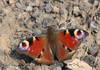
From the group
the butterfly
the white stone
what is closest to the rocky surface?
the white stone

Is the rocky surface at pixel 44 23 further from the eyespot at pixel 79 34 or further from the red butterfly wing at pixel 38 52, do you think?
the eyespot at pixel 79 34

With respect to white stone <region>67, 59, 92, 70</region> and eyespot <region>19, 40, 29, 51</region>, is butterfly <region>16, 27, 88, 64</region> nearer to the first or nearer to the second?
eyespot <region>19, 40, 29, 51</region>

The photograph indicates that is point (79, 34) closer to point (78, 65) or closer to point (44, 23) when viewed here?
point (78, 65)

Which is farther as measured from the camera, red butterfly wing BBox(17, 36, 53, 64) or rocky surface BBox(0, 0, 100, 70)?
rocky surface BBox(0, 0, 100, 70)

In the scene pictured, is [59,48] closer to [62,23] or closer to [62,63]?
[62,63]

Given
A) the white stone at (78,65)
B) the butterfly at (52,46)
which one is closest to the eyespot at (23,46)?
the butterfly at (52,46)

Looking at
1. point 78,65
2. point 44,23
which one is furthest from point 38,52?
point 44,23

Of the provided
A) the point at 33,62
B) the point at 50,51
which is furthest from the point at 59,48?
the point at 33,62
